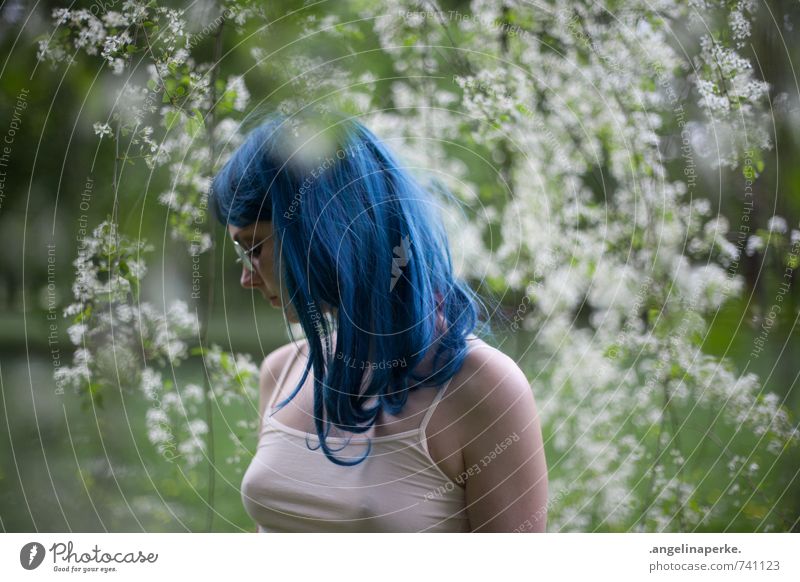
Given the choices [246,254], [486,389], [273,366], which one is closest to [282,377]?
[273,366]

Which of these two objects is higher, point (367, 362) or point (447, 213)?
point (447, 213)

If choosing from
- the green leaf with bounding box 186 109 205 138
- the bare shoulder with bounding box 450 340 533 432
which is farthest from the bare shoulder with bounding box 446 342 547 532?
the green leaf with bounding box 186 109 205 138

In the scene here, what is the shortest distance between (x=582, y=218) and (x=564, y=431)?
0.83 feet

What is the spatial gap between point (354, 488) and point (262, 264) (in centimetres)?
23

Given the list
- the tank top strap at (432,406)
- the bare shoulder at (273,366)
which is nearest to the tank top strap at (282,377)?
the bare shoulder at (273,366)

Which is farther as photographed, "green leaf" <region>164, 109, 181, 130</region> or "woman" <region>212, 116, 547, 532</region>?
"green leaf" <region>164, 109, 181, 130</region>

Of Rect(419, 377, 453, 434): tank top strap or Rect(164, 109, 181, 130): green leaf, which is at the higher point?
Rect(164, 109, 181, 130): green leaf

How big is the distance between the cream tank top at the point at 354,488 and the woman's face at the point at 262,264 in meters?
0.13

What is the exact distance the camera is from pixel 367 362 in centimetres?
68

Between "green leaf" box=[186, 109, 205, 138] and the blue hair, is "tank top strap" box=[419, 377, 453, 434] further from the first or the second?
"green leaf" box=[186, 109, 205, 138]

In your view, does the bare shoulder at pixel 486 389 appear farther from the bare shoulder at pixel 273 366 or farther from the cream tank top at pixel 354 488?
the bare shoulder at pixel 273 366

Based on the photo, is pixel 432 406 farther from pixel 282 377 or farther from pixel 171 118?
pixel 171 118

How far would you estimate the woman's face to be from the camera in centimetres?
68

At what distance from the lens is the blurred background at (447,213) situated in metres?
0.72
